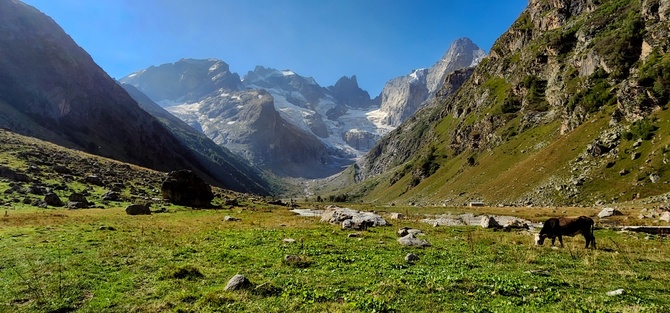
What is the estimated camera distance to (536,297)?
1633 centimetres

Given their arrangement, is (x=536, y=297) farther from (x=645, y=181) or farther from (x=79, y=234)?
(x=645, y=181)

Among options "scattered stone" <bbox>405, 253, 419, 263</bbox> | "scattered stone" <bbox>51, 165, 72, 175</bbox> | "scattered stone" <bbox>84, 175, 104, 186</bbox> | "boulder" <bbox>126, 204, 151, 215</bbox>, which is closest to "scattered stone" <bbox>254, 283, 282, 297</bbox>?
"scattered stone" <bbox>405, 253, 419, 263</bbox>

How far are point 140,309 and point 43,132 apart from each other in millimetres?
201185

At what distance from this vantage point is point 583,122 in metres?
121

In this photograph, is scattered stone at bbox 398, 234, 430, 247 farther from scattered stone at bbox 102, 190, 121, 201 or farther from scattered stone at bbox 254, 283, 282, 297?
scattered stone at bbox 102, 190, 121, 201

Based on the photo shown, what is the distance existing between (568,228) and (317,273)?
24.0 m

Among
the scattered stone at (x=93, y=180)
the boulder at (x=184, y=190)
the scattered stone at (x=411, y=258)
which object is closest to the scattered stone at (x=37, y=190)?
the scattered stone at (x=93, y=180)

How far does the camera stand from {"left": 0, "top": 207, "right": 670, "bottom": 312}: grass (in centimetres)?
1600

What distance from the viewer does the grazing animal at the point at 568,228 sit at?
30.6 m

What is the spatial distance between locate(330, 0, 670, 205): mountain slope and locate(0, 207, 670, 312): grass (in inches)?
2494

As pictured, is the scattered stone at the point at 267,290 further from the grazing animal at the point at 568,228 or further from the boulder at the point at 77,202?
the boulder at the point at 77,202

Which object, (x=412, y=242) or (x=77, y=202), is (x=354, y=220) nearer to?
(x=412, y=242)

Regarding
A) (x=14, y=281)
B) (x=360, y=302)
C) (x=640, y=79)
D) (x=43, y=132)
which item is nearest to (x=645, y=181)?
(x=640, y=79)

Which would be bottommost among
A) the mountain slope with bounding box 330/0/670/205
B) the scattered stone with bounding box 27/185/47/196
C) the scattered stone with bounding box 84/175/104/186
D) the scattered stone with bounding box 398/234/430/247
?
the scattered stone with bounding box 398/234/430/247
